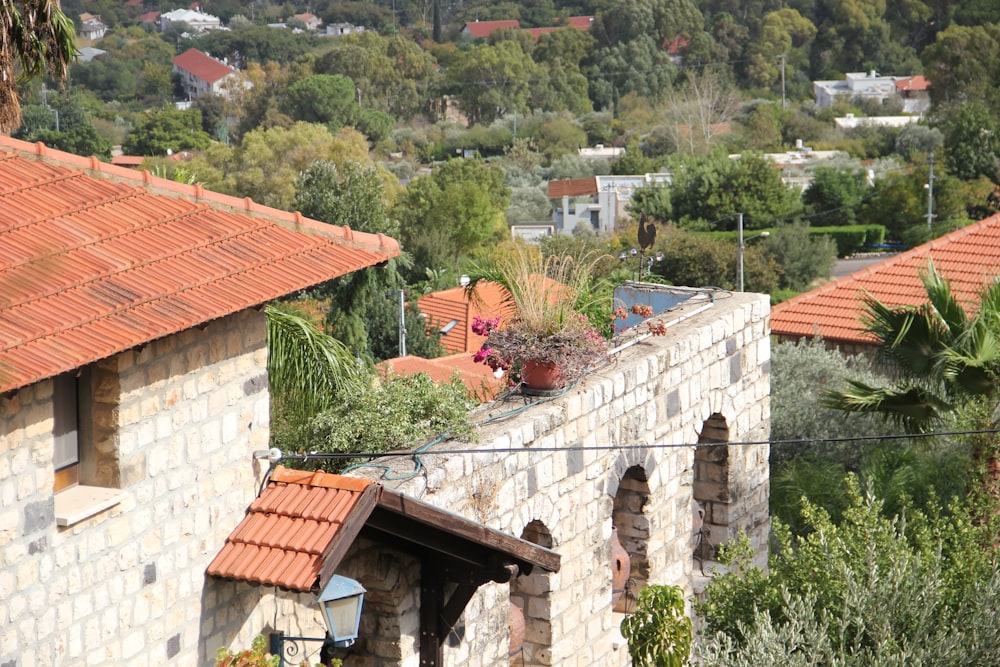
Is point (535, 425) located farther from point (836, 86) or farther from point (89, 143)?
Result: point (836, 86)

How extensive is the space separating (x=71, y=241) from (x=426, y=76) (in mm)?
80051

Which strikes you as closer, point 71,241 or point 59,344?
point 59,344

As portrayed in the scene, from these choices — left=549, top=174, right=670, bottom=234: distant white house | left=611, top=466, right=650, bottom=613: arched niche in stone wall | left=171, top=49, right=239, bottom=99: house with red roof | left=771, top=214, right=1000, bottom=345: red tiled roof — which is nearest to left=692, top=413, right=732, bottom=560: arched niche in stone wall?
left=611, top=466, right=650, bottom=613: arched niche in stone wall

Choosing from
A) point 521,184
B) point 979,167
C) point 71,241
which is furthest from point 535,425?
point 521,184

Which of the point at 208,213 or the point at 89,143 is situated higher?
the point at 208,213

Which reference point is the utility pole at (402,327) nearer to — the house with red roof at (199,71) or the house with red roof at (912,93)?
the house with red roof at (912,93)

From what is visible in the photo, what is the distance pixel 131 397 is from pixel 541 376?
3355mm

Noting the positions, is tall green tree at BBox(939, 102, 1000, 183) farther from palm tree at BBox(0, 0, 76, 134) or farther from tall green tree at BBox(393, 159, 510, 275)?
palm tree at BBox(0, 0, 76, 134)

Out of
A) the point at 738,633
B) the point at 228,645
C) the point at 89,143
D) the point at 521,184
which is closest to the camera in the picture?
the point at 228,645

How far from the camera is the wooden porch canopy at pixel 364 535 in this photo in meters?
5.45

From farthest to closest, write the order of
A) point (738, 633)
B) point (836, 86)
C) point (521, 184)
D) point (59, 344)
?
point (836, 86)
point (521, 184)
point (738, 633)
point (59, 344)

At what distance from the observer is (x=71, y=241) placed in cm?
527

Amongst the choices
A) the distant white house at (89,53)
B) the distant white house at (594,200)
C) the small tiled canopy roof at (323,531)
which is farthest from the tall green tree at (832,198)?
the distant white house at (89,53)

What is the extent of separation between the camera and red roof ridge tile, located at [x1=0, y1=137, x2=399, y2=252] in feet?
19.2
